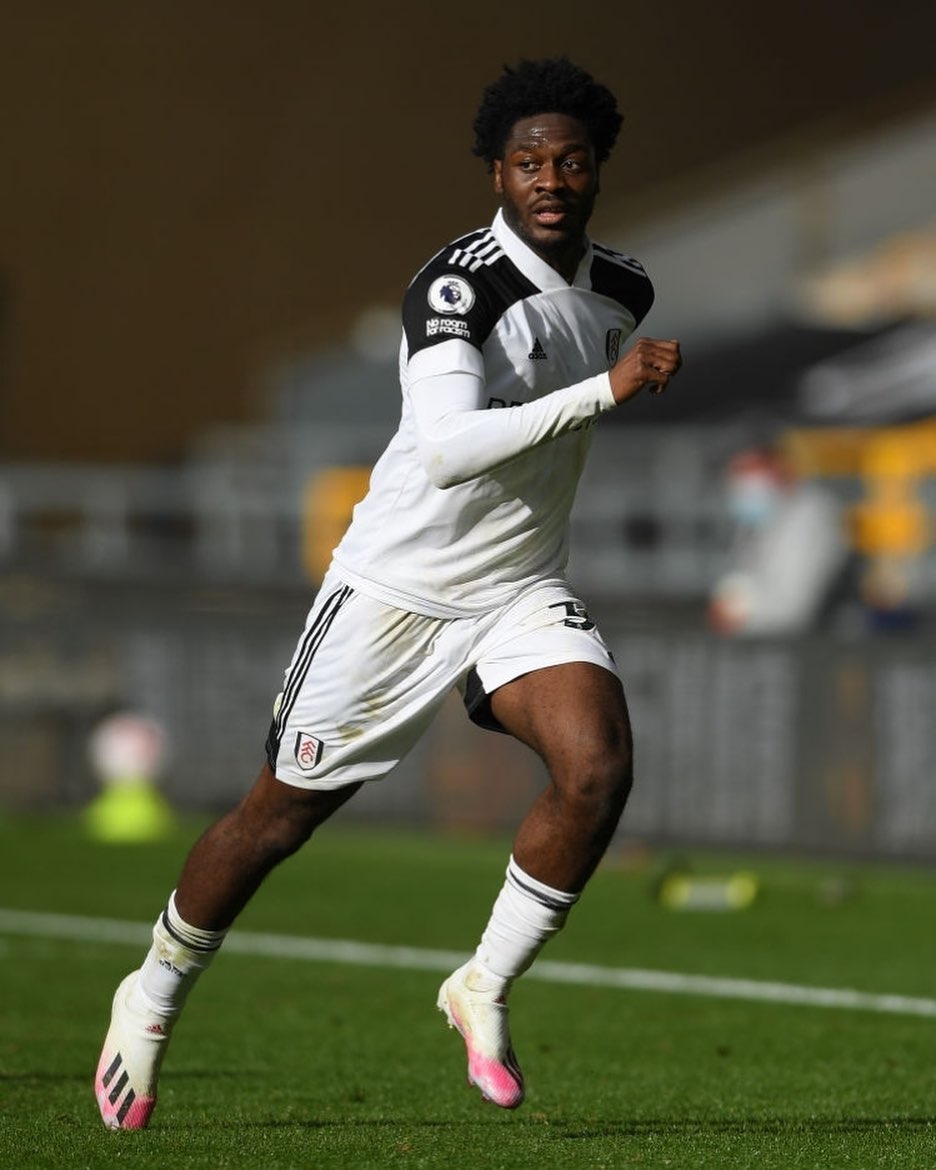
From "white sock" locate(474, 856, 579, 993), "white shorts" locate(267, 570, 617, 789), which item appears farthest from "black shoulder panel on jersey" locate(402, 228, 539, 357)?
"white sock" locate(474, 856, 579, 993)

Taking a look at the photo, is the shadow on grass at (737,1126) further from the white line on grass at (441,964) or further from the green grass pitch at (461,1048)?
the white line on grass at (441,964)

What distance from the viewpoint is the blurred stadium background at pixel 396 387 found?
13.8 m

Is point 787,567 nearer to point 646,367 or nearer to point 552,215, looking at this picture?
point 552,215

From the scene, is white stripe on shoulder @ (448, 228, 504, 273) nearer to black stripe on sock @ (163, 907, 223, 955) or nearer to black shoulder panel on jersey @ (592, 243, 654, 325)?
black shoulder panel on jersey @ (592, 243, 654, 325)

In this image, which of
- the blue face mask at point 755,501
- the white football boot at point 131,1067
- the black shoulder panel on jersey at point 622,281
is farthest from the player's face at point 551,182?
the blue face mask at point 755,501

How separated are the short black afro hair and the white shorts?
1.10 meters

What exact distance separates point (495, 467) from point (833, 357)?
14.9m

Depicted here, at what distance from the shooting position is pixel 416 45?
32.9m

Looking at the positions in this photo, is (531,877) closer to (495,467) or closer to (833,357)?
(495,467)

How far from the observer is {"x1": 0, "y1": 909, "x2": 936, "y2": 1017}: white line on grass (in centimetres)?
858

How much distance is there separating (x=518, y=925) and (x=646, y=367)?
138 centimetres

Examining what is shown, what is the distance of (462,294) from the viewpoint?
5.73 metres

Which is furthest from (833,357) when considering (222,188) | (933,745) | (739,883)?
(222,188)

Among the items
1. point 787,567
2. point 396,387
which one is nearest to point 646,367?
point 787,567
